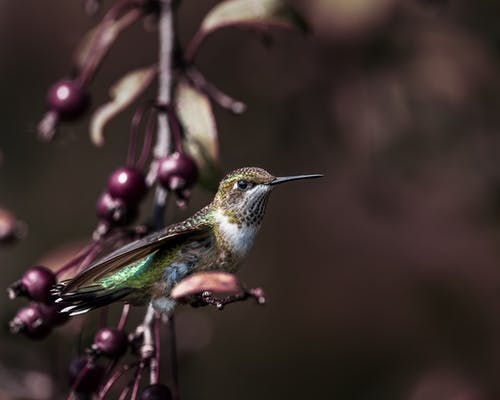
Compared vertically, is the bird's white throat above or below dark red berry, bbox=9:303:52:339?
above

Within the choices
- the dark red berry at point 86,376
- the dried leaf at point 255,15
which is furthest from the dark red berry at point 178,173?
the dried leaf at point 255,15

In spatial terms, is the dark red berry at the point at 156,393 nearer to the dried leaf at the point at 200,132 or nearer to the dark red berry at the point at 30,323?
the dark red berry at the point at 30,323

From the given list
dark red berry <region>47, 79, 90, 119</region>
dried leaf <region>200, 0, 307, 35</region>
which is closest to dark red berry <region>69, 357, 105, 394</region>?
dark red berry <region>47, 79, 90, 119</region>

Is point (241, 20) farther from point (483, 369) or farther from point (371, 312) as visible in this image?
point (371, 312)

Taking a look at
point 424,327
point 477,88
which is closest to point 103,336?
point 477,88

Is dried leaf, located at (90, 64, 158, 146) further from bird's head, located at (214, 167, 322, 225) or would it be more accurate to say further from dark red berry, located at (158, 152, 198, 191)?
bird's head, located at (214, 167, 322, 225)
